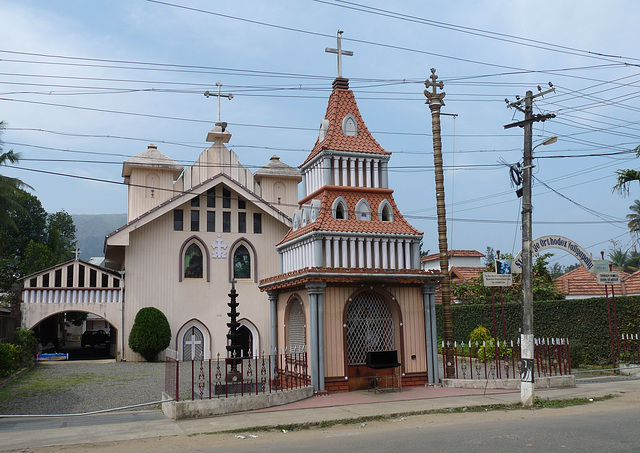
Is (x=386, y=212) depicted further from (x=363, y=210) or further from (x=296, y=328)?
(x=296, y=328)

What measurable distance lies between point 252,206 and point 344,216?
15.1 metres

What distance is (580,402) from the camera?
47.0ft

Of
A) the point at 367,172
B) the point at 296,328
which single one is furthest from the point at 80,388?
the point at 367,172

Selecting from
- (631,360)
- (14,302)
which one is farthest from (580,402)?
(14,302)

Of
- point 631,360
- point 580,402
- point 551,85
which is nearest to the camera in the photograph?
point 580,402

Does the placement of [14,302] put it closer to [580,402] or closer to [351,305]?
[351,305]

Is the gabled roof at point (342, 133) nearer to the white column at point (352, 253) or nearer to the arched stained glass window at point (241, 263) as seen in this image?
the white column at point (352, 253)

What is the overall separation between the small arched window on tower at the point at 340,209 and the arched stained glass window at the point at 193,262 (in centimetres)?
1491

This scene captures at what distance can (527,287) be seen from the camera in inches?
586

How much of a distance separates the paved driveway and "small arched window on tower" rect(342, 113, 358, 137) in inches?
394

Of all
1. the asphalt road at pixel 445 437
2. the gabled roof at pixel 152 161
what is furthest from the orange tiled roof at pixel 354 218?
the gabled roof at pixel 152 161

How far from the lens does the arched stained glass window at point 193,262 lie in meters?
31.1

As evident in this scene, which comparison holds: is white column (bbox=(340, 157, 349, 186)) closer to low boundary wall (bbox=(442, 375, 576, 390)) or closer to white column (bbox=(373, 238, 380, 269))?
white column (bbox=(373, 238, 380, 269))

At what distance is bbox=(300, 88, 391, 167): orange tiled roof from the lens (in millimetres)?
18688
